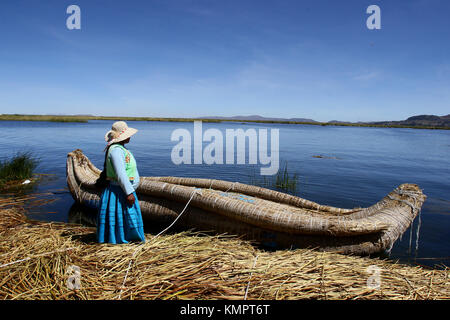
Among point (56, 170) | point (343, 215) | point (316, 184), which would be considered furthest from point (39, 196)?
point (316, 184)

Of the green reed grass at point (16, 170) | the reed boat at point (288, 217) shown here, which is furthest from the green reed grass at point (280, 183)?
the green reed grass at point (16, 170)

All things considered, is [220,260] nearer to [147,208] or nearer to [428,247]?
[147,208]

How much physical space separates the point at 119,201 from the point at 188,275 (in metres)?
1.27

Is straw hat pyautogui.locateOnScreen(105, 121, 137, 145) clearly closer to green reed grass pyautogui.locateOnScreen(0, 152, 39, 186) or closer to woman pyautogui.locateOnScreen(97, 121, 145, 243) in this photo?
woman pyautogui.locateOnScreen(97, 121, 145, 243)

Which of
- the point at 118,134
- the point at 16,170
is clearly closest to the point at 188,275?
the point at 118,134

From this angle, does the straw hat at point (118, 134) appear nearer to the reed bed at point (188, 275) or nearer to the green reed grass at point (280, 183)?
the reed bed at point (188, 275)

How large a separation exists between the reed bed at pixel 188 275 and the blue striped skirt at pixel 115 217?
0.15m

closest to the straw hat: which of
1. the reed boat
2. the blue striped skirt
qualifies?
the blue striped skirt

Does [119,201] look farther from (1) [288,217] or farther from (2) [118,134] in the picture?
(1) [288,217]

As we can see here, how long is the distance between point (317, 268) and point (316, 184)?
7.56 metres

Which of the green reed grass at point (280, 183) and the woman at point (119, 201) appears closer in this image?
the woman at point (119, 201)

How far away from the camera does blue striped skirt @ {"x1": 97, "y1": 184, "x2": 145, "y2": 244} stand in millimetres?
3277

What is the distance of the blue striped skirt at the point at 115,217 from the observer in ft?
10.8

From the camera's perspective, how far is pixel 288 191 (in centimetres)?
900
